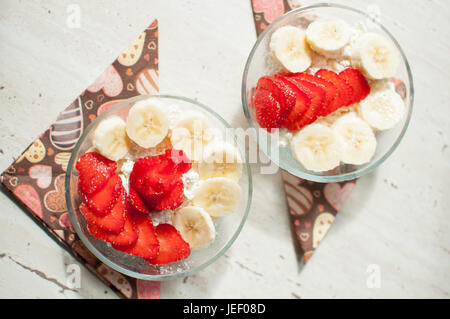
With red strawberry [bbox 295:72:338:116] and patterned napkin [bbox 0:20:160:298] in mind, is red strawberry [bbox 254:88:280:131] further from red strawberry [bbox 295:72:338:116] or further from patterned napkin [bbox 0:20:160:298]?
patterned napkin [bbox 0:20:160:298]

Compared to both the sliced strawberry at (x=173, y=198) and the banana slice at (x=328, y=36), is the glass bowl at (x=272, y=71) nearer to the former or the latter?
the banana slice at (x=328, y=36)

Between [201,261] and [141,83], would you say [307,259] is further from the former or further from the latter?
[141,83]

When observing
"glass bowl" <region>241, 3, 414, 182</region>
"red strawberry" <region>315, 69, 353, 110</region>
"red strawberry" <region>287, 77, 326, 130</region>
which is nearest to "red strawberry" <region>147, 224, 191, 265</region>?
"glass bowl" <region>241, 3, 414, 182</region>

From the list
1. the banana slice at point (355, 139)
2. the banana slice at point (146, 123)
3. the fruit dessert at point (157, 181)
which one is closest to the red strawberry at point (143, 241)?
the fruit dessert at point (157, 181)

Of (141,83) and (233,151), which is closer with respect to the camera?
(233,151)

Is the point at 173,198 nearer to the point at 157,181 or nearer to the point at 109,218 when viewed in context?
the point at 157,181
